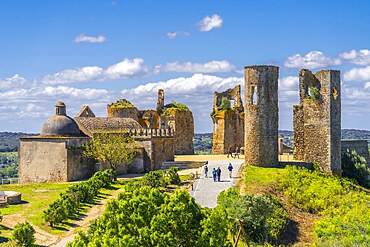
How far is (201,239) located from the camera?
16.3 metres

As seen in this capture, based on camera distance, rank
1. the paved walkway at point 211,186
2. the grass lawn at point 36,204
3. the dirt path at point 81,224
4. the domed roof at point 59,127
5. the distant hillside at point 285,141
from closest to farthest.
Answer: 1. the dirt path at point 81,224
2. the grass lawn at point 36,204
3. the paved walkway at point 211,186
4. the domed roof at point 59,127
5. the distant hillside at point 285,141

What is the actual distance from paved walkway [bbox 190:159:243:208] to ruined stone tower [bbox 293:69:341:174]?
5148 mm

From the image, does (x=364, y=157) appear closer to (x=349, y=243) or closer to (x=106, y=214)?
(x=349, y=243)

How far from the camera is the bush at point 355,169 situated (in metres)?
40.2

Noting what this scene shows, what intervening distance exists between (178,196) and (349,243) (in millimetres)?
7220

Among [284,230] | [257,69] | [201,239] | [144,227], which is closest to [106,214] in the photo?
[144,227]

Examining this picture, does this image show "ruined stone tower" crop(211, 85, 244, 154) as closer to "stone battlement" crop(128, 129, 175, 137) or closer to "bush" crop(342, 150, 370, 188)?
"stone battlement" crop(128, 129, 175, 137)

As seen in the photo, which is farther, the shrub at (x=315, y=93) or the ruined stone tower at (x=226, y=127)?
the ruined stone tower at (x=226, y=127)

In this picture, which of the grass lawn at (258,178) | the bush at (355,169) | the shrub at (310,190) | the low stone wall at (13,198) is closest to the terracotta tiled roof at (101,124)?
the low stone wall at (13,198)

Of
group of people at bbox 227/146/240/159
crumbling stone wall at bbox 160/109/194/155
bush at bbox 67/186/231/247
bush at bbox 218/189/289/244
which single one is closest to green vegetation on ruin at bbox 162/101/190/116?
crumbling stone wall at bbox 160/109/194/155

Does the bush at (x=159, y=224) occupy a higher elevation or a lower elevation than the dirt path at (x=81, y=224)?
higher

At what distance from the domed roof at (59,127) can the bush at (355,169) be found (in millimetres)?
19363

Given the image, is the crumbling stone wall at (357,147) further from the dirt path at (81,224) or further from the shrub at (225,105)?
the dirt path at (81,224)

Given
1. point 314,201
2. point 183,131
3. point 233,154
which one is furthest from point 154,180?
point 183,131
